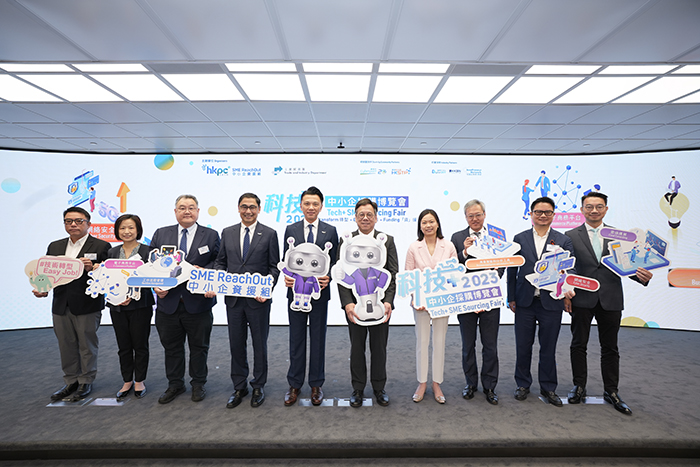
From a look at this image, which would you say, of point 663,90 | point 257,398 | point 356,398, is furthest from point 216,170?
point 663,90

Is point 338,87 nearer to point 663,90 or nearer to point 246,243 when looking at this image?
point 246,243

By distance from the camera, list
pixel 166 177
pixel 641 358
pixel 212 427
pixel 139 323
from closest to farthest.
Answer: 1. pixel 212 427
2. pixel 139 323
3. pixel 641 358
4. pixel 166 177

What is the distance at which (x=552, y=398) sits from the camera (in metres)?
2.66

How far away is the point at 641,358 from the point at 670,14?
369cm

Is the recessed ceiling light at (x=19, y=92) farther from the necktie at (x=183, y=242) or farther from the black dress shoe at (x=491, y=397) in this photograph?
the black dress shoe at (x=491, y=397)

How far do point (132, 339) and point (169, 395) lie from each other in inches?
23.3

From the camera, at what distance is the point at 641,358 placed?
3.87m

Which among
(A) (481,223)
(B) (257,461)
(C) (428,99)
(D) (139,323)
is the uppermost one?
(C) (428,99)

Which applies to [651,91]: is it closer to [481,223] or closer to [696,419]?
[481,223]

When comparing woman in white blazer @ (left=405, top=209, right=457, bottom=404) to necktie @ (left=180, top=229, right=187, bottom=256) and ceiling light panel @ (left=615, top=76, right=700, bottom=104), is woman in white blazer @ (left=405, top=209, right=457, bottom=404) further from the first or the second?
ceiling light panel @ (left=615, top=76, right=700, bottom=104)

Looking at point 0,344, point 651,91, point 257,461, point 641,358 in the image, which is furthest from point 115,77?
point 641,358

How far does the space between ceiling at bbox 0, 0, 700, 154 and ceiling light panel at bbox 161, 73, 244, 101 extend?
0.23 feet

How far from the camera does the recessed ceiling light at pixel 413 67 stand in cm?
283

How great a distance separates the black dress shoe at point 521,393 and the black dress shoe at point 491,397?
0.69 feet
